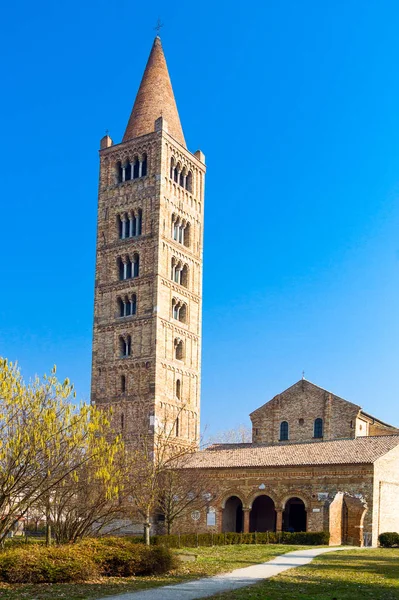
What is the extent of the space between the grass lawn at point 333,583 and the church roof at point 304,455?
54.9 ft

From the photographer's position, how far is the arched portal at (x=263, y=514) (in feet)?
175

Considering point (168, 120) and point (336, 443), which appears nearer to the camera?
point (336, 443)

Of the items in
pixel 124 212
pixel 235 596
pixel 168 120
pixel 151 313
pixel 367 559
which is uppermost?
pixel 168 120

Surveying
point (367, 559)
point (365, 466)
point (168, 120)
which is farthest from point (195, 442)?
point (367, 559)

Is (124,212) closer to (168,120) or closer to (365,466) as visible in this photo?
(168,120)

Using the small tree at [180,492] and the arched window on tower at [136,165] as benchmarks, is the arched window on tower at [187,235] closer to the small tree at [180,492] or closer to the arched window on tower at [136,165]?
the arched window on tower at [136,165]

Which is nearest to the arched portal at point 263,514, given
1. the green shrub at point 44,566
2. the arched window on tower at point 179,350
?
the arched window on tower at point 179,350

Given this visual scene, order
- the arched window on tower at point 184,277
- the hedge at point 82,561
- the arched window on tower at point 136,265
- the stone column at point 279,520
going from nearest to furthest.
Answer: the hedge at point 82,561 → the stone column at point 279,520 → the arched window on tower at point 136,265 → the arched window on tower at point 184,277

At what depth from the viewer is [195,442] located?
6244 centimetres

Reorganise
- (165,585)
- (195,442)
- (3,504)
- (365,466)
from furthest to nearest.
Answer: (195,442) → (365,466) → (3,504) → (165,585)

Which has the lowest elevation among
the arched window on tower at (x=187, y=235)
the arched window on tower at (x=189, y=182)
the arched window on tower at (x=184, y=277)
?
the arched window on tower at (x=184, y=277)

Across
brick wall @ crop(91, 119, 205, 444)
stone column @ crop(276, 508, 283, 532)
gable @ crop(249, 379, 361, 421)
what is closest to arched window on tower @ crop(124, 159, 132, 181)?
brick wall @ crop(91, 119, 205, 444)

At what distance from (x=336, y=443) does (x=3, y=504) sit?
1298 inches

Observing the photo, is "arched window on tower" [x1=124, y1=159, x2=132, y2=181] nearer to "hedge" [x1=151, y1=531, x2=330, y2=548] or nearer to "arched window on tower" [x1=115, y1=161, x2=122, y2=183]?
"arched window on tower" [x1=115, y1=161, x2=122, y2=183]
